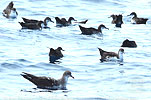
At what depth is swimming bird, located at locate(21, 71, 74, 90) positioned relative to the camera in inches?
667

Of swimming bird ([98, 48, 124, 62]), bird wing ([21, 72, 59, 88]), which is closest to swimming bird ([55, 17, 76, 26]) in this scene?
swimming bird ([98, 48, 124, 62])

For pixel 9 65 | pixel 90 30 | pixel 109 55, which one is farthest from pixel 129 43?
pixel 9 65

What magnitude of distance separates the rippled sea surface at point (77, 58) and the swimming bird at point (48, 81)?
0.78 ft

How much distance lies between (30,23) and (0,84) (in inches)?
454

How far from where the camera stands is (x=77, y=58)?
2183 cm

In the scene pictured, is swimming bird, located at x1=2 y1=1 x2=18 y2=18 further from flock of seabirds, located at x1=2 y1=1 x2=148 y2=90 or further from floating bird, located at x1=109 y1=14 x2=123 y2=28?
floating bird, located at x1=109 y1=14 x2=123 y2=28

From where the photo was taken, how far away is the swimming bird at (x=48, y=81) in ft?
55.6

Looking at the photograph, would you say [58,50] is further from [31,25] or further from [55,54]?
[31,25]

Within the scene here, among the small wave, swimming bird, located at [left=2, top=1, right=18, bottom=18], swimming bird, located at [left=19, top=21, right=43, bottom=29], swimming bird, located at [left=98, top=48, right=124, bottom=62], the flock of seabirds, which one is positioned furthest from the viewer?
swimming bird, located at [left=2, top=1, right=18, bottom=18]

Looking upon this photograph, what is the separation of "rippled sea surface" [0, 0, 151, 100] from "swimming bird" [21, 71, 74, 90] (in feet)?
0.78

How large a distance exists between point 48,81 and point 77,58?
15.6 feet

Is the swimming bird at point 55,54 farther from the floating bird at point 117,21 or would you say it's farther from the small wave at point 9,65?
the floating bird at point 117,21

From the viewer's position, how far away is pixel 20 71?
1906cm

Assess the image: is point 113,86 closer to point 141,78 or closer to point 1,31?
point 141,78
